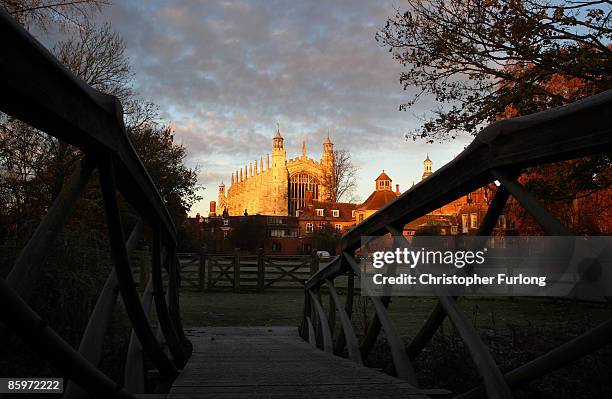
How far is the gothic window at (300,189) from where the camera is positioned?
98.1 m

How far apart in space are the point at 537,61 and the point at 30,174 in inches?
468

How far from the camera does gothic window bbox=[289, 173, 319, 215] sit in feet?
322

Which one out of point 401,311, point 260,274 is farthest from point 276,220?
point 401,311

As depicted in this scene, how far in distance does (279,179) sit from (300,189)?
13.9 feet

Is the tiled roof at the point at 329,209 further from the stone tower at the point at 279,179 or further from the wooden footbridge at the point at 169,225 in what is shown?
the wooden footbridge at the point at 169,225

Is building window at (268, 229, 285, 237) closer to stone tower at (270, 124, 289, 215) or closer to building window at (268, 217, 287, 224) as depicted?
building window at (268, 217, 287, 224)

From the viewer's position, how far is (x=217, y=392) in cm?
254

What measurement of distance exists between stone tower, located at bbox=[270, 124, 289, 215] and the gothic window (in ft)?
5.35

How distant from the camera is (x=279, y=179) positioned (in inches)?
3890

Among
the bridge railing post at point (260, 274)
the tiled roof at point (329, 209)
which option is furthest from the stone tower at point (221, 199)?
the bridge railing post at point (260, 274)

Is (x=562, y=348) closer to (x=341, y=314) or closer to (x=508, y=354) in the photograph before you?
(x=341, y=314)

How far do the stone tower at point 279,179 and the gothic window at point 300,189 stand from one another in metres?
1.63

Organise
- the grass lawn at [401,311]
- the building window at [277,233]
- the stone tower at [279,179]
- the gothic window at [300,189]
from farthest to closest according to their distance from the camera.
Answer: the gothic window at [300,189] < the stone tower at [279,179] < the building window at [277,233] < the grass lawn at [401,311]

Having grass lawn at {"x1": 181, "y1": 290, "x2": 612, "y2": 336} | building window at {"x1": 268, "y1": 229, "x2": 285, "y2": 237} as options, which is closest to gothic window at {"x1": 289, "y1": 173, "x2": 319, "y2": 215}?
building window at {"x1": 268, "y1": 229, "x2": 285, "y2": 237}
